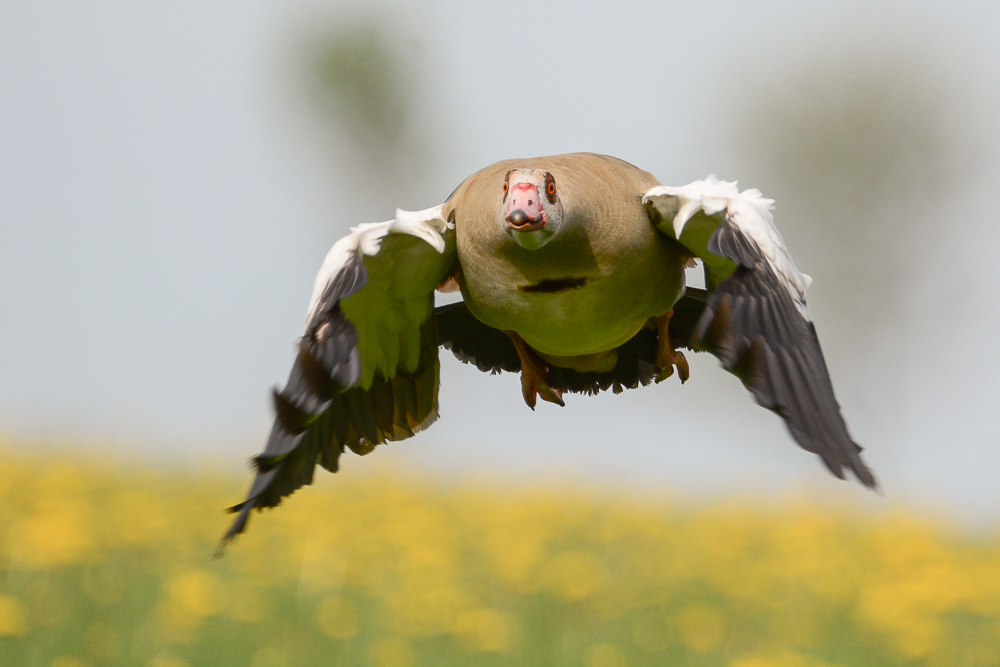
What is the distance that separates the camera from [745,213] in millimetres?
3250

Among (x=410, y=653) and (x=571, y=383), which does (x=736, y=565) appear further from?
(x=571, y=383)

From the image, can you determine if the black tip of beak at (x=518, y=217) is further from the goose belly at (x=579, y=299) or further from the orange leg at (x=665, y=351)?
the orange leg at (x=665, y=351)

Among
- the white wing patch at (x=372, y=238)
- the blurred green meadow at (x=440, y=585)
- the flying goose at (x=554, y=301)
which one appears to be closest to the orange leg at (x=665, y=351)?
the flying goose at (x=554, y=301)

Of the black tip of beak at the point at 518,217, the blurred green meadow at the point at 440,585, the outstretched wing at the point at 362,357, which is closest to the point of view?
the black tip of beak at the point at 518,217

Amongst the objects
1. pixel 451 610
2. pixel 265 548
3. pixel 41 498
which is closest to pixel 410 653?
pixel 451 610

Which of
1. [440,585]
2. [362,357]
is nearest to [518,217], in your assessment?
[362,357]

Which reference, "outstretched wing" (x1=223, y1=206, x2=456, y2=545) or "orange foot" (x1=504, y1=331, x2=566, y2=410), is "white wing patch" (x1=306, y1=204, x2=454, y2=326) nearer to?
"outstretched wing" (x1=223, y1=206, x2=456, y2=545)

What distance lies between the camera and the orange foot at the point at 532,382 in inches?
168

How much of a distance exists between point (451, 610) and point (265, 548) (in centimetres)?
147

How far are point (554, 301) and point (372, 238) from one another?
681 mm

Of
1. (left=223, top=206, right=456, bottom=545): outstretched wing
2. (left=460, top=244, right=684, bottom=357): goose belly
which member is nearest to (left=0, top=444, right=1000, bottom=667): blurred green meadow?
(left=223, top=206, right=456, bottom=545): outstretched wing

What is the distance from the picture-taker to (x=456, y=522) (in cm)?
837

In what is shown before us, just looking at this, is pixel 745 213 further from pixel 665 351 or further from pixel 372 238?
pixel 372 238

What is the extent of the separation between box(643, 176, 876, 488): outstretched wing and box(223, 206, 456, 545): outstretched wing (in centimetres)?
101
